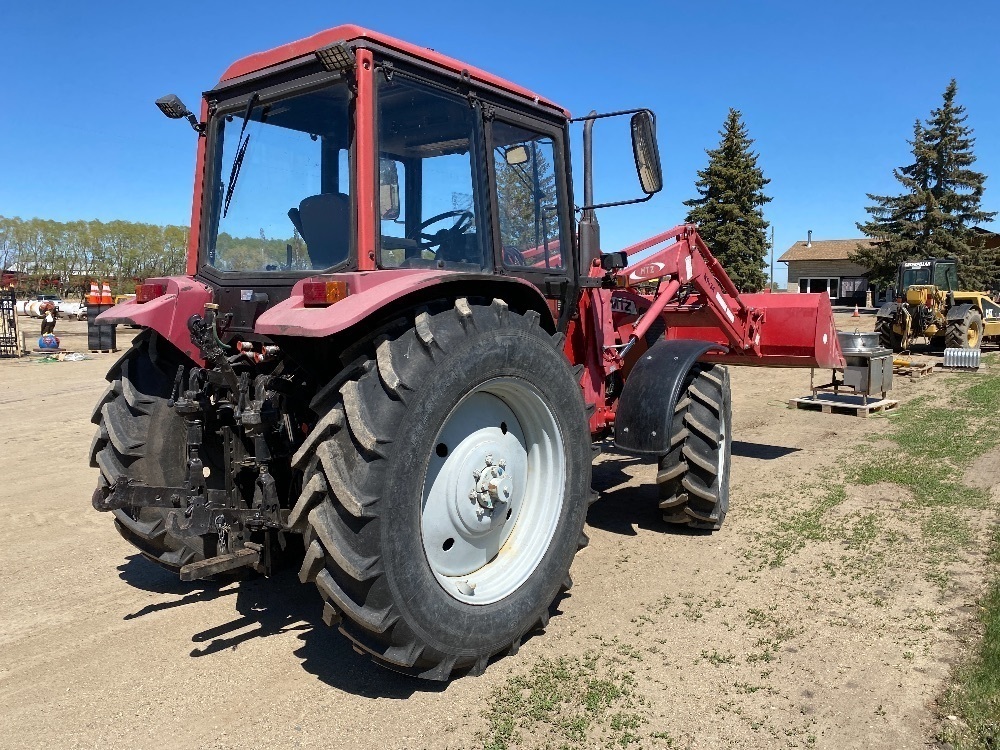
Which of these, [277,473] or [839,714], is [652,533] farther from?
[277,473]

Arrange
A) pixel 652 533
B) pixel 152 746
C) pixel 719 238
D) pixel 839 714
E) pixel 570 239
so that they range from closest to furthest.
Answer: pixel 152 746
pixel 839 714
pixel 570 239
pixel 652 533
pixel 719 238

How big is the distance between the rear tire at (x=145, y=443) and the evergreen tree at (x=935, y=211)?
43.2 m

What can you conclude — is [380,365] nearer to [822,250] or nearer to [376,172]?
[376,172]

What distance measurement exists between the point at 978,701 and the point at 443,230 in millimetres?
3034

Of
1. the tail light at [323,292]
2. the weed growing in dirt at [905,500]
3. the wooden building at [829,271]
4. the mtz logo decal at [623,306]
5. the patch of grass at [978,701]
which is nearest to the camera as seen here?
the patch of grass at [978,701]

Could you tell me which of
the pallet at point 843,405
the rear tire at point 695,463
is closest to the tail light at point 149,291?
the rear tire at point 695,463

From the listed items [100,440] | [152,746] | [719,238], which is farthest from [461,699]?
[719,238]

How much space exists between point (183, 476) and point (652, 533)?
3.04m

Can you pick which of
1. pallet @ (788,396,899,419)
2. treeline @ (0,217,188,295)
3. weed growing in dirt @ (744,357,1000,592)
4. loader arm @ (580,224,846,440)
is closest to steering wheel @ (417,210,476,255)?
loader arm @ (580,224,846,440)

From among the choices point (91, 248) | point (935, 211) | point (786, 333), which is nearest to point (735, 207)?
point (935, 211)

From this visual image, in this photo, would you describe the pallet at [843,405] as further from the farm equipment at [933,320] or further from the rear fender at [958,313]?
the rear fender at [958,313]

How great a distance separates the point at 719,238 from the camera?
37.2 m

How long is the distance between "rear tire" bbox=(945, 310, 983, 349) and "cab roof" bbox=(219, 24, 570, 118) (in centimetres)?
1752

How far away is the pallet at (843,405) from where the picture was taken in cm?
987
